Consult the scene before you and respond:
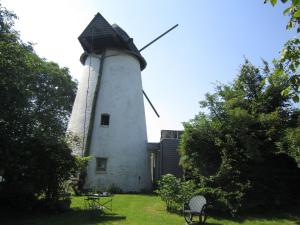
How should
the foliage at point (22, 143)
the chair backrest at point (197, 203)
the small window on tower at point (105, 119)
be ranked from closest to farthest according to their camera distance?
the chair backrest at point (197, 203) → the foliage at point (22, 143) → the small window on tower at point (105, 119)

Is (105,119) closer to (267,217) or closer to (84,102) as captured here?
(84,102)

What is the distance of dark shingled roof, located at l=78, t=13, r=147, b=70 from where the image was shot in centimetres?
2075

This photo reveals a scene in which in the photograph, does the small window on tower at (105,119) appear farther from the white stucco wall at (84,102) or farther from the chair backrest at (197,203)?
the chair backrest at (197,203)

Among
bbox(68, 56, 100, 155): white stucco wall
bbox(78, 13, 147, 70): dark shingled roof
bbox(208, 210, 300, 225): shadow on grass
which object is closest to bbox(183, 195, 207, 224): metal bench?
bbox(208, 210, 300, 225): shadow on grass

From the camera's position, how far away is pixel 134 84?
21391 mm

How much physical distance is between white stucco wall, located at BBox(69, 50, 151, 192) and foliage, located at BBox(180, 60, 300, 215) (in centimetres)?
662

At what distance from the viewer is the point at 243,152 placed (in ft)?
38.9

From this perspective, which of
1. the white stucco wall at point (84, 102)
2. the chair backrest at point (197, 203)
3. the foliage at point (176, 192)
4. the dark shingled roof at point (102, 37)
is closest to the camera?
the chair backrest at point (197, 203)

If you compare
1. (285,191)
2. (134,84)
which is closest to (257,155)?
(285,191)

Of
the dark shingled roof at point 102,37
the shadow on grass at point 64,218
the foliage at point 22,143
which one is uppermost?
the dark shingled roof at point 102,37

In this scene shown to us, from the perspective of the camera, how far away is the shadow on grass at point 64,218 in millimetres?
9250

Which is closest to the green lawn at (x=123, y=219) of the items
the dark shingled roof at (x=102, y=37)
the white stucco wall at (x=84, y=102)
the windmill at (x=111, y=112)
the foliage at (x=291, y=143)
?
the foliage at (x=291, y=143)

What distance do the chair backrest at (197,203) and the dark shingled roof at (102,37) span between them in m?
13.9

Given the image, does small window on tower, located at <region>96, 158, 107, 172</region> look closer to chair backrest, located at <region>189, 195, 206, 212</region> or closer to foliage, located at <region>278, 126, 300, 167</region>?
chair backrest, located at <region>189, 195, 206, 212</region>
